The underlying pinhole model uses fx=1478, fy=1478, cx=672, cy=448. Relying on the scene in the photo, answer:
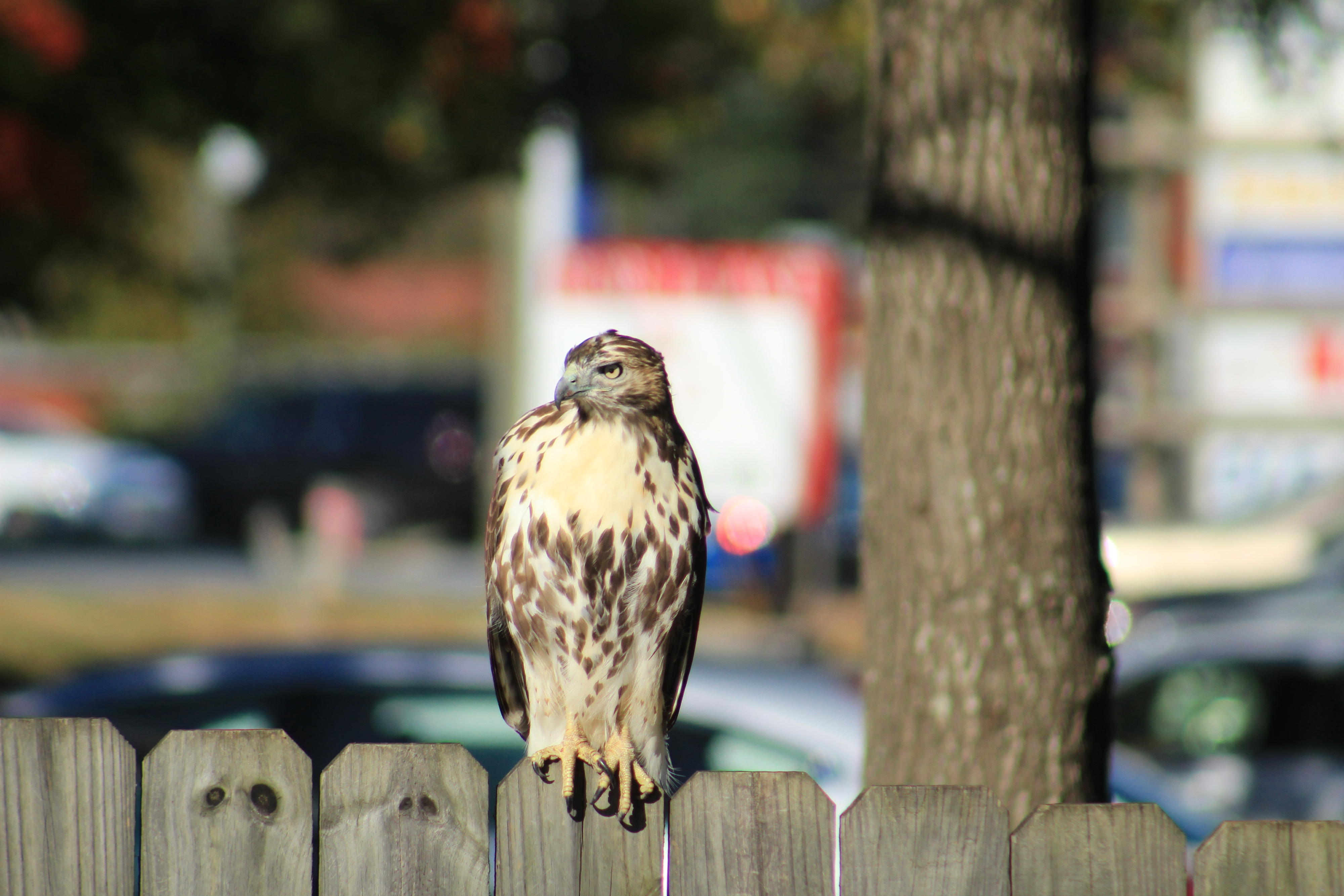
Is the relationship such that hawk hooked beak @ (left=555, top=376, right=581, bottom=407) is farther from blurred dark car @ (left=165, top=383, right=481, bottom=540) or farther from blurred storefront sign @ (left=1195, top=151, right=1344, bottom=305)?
blurred dark car @ (left=165, top=383, right=481, bottom=540)

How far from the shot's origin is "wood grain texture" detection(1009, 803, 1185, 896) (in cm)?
193

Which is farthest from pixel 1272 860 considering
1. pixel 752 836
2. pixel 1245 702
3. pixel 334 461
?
pixel 334 461

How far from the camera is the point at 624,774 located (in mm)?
2012

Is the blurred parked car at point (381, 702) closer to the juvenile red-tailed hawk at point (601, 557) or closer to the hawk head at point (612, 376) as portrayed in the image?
the juvenile red-tailed hawk at point (601, 557)

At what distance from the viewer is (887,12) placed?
8.54 ft

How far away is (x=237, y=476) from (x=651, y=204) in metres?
23.9

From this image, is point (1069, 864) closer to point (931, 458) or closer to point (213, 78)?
point (931, 458)

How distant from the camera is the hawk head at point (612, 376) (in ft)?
6.83

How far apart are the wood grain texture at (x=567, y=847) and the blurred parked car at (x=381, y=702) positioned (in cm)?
202

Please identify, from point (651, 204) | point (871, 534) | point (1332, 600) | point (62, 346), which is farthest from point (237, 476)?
point (651, 204)

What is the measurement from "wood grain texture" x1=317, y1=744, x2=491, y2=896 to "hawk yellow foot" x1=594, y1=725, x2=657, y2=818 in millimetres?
162

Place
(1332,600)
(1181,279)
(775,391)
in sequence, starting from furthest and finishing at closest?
(1181,279), (775,391), (1332,600)

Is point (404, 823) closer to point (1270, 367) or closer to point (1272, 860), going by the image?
point (1272, 860)

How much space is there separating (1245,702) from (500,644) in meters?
5.72
